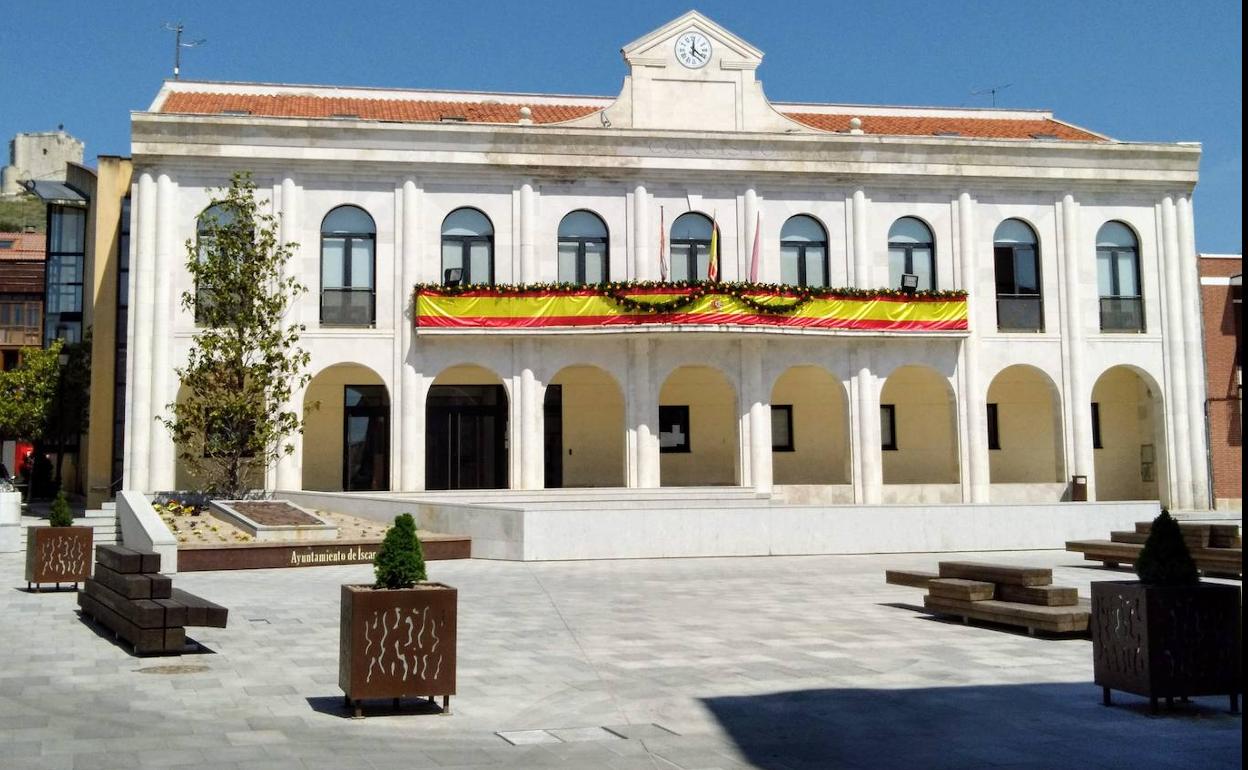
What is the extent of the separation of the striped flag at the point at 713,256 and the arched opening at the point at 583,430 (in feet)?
16.3

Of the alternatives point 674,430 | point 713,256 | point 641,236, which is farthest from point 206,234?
point 674,430

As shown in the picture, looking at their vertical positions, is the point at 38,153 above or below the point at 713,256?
above

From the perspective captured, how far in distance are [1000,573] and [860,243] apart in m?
22.7

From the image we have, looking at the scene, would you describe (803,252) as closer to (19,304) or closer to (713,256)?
(713,256)

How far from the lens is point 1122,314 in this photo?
37.4 meters

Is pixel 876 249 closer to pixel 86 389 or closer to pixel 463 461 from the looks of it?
pixel 463 461

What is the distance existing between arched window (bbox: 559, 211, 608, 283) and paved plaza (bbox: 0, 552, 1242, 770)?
765 inches

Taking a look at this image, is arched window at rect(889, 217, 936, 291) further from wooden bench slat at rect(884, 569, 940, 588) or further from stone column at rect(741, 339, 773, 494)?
wooden bench slat at rect(884, 569, 940, 588)

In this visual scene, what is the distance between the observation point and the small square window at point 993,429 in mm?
39594

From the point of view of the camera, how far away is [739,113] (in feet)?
118

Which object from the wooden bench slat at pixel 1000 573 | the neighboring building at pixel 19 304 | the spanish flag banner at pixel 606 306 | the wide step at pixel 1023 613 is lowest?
the wide step at pixel 1023 613

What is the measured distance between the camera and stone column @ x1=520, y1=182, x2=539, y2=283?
114 feet

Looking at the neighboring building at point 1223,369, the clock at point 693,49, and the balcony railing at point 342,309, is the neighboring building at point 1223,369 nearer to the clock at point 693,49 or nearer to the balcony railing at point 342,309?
the clock at point 693,49

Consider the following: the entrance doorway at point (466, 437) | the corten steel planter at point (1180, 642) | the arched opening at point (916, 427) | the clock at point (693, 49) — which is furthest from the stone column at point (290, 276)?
the corten steel planter at point (1180, 642)
